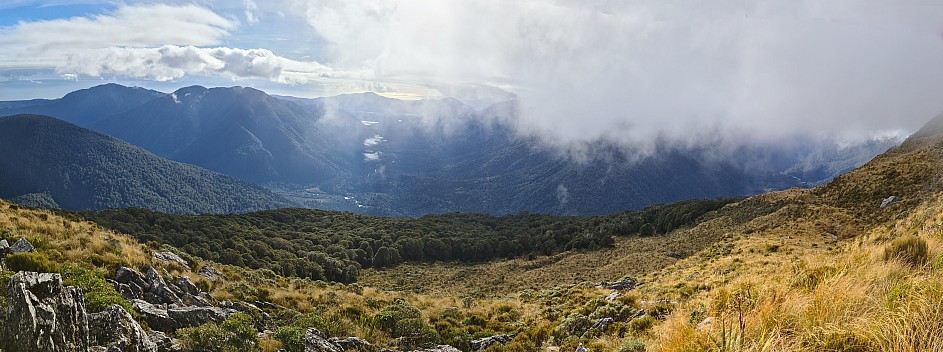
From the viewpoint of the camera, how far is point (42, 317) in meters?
5.29

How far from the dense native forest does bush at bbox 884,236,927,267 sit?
48116mm

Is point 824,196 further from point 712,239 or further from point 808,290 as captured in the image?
point 808,290

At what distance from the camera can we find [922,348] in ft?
13.6

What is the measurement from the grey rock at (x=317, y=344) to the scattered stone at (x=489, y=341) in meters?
5.23

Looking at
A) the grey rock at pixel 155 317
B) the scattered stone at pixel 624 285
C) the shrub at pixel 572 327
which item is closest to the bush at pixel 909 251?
the shrub at pixel 572 327

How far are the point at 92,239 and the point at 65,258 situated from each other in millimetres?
3051

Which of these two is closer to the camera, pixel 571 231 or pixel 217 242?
pixel 217 242

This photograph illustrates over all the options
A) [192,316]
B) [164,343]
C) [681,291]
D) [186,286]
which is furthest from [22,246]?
[681,291]

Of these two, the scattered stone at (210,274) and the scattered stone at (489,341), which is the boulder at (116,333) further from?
the scattered stone at (210,274)

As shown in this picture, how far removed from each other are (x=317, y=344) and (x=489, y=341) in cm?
653

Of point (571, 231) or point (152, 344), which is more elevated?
point (152, 344)

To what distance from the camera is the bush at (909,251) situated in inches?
311

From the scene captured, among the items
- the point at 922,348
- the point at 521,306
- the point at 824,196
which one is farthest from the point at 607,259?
the point at 922,348

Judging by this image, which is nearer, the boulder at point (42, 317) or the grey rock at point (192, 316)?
the boulder at point (42, 317)
